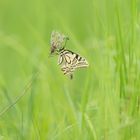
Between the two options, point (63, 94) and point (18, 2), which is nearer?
point (63, 94)

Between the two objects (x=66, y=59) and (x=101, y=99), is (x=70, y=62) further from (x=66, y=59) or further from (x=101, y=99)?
(x=101, y=99)

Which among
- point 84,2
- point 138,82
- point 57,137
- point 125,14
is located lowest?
point 57,137

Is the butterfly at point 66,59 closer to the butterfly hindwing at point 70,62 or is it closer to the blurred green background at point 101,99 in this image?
the butterfly hindwing at point 70,62

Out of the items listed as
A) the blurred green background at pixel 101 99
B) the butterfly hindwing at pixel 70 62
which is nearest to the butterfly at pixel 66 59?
the butterfly hindwing at pixel 70 62

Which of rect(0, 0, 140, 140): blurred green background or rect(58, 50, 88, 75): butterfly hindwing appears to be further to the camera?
rect(0, 0, 140, 140): blurred green background

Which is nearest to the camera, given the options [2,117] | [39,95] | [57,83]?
[2,117]

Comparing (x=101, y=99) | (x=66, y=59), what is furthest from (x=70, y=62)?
(x=101, y=99)

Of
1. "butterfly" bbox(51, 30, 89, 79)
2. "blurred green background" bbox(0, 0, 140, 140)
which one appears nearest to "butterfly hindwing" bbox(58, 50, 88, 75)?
"butterfly" bbox(51, 30, 89, 79)

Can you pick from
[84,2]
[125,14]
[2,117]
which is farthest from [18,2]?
[2,117]

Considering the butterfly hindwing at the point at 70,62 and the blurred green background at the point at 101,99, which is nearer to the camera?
the butterfly hindwing at the point at 70,62

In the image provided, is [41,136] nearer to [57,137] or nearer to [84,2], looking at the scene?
[57,137]

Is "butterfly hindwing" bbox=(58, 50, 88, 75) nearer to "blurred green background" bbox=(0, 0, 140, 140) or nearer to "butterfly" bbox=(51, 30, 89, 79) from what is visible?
"butterfly" bbox=(51, 30, 89, 79)
